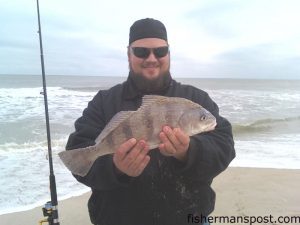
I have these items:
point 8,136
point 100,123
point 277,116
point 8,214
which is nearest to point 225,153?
point 100,123

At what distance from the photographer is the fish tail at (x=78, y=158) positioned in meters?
2.28

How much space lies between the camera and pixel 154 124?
2.20 metres

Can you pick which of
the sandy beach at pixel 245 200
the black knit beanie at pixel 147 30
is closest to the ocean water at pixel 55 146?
the sandy beach at pixel 245 200

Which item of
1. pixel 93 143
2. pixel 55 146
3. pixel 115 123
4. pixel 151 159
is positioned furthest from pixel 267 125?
pixel 115 123

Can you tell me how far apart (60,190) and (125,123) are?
16.5 feet

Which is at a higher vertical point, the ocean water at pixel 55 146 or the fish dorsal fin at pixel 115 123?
the fish dorsal fin at pixel 115 123

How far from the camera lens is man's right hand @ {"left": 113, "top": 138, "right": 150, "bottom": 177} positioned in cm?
215

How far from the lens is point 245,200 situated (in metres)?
6.30

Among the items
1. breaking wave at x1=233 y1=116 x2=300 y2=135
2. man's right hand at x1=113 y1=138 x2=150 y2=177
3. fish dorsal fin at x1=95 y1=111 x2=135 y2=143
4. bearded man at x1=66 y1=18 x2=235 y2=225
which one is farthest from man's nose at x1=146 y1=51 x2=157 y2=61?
breaking wave at x1=233 y1=116 x2=300 y2=135

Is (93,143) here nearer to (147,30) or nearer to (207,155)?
(207,155)

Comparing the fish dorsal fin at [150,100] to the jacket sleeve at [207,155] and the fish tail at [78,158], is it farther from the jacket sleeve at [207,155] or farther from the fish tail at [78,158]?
the fish tail at [78,158]

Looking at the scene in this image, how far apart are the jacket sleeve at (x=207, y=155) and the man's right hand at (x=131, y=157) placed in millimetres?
302

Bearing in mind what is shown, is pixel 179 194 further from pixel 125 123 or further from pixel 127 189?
pixel 125 123

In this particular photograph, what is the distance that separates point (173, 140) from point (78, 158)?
62cm
